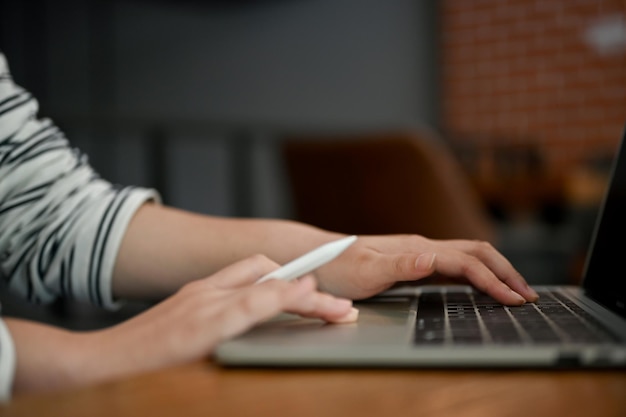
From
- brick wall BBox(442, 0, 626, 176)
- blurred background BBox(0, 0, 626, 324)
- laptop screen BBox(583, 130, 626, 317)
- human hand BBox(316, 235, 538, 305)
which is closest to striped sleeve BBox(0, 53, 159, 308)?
human hand BBox(316, 235, 538, 305)

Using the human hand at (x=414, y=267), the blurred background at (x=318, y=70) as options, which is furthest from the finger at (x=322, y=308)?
the blurred background at (x=318, y=70)

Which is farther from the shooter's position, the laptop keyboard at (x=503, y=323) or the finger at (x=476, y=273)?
the finger at (x=476, y=273)

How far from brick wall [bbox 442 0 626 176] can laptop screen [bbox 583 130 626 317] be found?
3659 millimetres

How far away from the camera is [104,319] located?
259 cm

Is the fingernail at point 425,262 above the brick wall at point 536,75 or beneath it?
beneath

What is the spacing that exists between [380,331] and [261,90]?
4799mm

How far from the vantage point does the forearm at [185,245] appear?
730mm

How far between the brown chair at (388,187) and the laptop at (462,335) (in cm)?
94

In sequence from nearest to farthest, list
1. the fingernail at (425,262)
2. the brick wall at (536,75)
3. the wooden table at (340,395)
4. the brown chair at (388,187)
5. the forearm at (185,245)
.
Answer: the wooden table at (340,395) < the fingernail at (425,262) < the forearm at (185,245) < the brown chair at (388,187) < the brick wall at (536,75)

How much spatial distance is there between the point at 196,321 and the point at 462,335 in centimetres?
15

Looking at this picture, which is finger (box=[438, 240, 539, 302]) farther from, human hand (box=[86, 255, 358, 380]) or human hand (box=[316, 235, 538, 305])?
human hand (box=[86, 255, 358, 380])

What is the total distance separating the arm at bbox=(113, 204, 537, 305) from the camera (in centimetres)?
61

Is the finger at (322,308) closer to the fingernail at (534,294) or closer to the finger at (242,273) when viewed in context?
the finger at (242,273)

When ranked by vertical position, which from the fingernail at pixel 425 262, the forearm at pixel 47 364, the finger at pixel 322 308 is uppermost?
the fingernail at pixel 425 262
